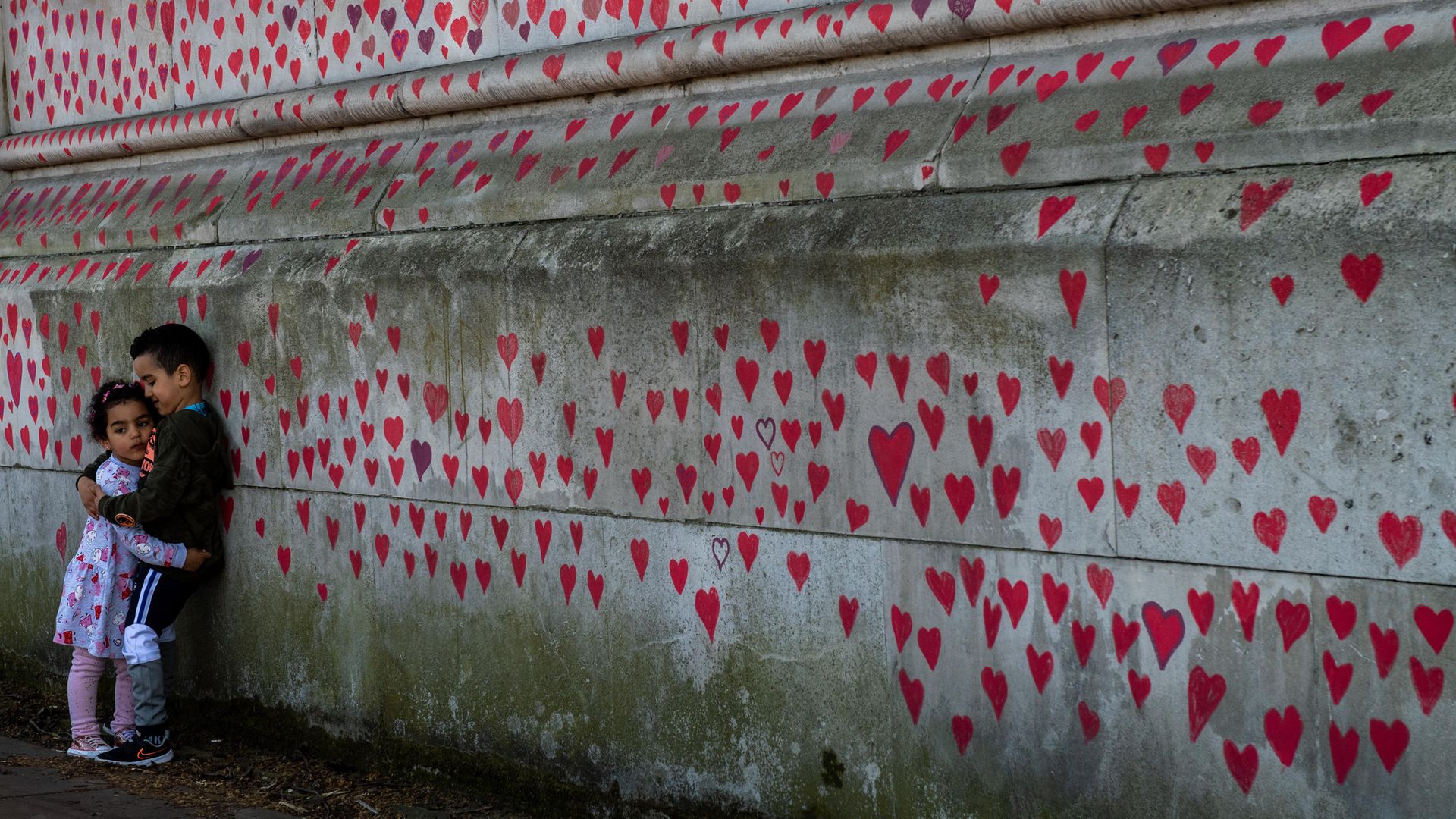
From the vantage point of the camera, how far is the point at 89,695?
5.66 m

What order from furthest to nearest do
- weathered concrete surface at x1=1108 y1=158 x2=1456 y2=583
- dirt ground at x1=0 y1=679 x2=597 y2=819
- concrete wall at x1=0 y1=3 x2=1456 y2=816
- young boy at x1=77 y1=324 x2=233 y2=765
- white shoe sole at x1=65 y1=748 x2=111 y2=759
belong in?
white shoe sole at x1=65 y1=748 x2=111 y2=759, young boy at x1=77 y1=324 x2=233 y2=765, dirt ground at x1=0 y1=679 x2=597 y2=819, concrete wall at x1=0 y1=3 x2=1456 y2=816, weathered concrete surface at x1=1108 y1=158 x2=1456 y2=583

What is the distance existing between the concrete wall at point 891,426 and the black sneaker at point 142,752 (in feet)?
1.04

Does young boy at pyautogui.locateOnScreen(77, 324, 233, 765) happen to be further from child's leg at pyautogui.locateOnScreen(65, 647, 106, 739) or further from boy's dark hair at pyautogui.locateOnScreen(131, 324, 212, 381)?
child's leg at pyautogui.locateOnScreen(65, 647, 106, 739)

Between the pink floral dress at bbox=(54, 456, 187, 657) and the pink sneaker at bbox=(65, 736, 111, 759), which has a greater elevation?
the pink floral dress at bbox=(54, 456, 187, 657)

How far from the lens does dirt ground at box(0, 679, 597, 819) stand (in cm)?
474

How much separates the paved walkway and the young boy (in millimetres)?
259

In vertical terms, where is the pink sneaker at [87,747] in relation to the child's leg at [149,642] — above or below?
below

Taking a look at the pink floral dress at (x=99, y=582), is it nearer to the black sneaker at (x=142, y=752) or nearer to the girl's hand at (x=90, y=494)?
the girl's hand at (x=90, y=494)

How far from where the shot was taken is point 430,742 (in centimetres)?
496

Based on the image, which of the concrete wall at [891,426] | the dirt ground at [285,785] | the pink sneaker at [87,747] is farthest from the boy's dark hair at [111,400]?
the dirt ground at [285,785]

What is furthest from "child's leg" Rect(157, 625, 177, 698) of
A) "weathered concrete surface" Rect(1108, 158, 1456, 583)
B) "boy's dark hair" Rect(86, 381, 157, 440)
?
"weathered concrete surface" Rect(1108, 158, 1456, 583)

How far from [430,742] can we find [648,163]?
6.70 feet

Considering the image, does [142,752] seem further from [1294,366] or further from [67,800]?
[1294,366]

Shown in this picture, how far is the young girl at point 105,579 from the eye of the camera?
220 inches
